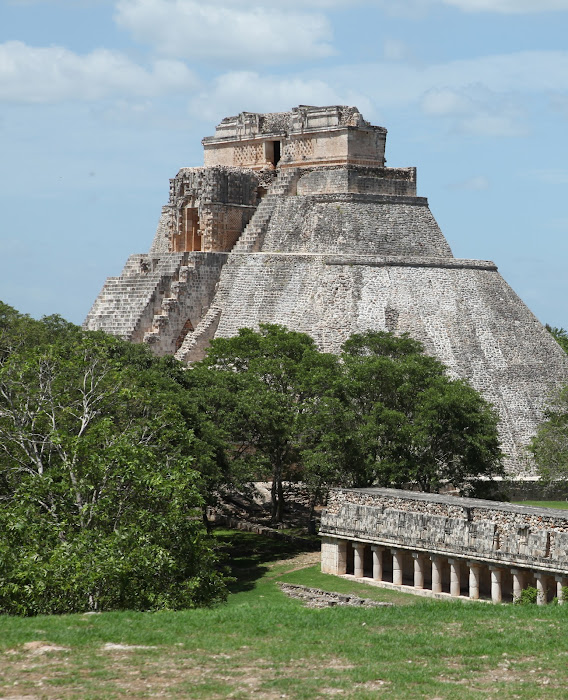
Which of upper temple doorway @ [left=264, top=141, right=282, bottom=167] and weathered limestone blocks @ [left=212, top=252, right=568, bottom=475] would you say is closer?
weathered limestone blocks @ [left=212, top=252, right=568, bottom=475]

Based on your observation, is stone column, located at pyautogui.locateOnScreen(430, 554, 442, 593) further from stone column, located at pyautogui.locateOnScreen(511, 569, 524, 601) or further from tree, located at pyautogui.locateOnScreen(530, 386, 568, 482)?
tree, located at pyautogui.locateOnScreen(530, 386, 568, 482)

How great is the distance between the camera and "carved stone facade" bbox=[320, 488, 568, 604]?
87.7ft

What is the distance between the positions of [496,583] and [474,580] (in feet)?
2.03

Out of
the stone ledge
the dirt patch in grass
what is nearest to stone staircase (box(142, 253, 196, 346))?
the stone ledge

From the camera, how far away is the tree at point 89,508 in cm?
2102

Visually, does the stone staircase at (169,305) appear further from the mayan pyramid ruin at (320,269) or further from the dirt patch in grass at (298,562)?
the dirt patch in grass at (298,562)

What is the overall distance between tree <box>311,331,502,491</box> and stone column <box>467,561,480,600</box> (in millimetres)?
6759

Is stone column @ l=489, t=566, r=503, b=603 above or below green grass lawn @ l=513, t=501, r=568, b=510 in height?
below

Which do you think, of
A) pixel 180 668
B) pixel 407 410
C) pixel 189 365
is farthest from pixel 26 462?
pixel 189 365

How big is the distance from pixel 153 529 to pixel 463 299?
26123 millimetres

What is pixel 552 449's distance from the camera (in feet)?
126

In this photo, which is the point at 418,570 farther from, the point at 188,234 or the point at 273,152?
the point at 273,152

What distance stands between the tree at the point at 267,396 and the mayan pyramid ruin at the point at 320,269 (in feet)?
13.2

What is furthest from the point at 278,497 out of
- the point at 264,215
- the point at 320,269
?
the point at 264,215
